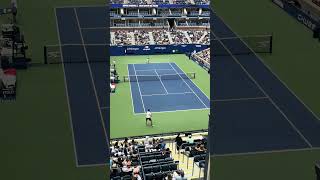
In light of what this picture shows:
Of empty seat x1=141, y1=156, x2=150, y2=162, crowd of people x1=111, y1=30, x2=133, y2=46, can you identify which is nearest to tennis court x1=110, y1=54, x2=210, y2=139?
crowd of people x1=111, y1=30, x2=133, y2=46

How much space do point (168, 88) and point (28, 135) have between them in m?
7.03

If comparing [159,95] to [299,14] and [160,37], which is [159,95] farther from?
[160,37]

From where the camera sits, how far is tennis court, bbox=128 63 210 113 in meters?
14.0

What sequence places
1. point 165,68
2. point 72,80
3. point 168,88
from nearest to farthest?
1. point 72,80
2. point 168,88
3. point 165,68

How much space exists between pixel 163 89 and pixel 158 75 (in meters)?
1.48

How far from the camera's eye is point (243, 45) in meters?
14.5

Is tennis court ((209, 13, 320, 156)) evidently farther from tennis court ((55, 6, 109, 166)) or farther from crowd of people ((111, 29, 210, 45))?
crowd of people ((111, 29, 210, 45))

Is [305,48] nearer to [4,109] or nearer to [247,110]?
[247,110]

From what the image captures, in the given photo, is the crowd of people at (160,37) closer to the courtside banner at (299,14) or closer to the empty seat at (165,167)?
the courtside banner at (299,14)

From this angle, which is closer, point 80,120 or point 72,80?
point 80,120

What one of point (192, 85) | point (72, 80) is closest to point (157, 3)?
point (192, 85)

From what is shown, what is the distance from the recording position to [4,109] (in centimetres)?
1033

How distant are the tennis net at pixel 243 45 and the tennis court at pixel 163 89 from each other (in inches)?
55.1

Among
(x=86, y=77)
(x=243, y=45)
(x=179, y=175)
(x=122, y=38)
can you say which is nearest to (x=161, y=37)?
(x=122, y=38)
